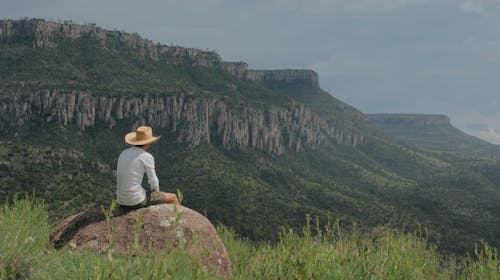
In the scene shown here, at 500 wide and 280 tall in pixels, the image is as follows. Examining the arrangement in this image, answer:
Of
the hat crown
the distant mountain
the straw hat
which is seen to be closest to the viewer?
the straw hat

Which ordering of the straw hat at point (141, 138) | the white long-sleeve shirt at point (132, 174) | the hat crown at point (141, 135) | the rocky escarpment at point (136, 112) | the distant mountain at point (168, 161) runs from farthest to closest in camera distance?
the rocky escarpment at point (136, 112) < the distant mountain at point (168, 161) < the hat crown at point (141, 135) < the straw hat at point (141, 138) < the white long-sleeve shirt at point (132, 174)

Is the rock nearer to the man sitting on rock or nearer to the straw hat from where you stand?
the man sitting on rock

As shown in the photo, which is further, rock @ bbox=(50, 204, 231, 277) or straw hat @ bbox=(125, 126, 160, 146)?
straw hat @ bbox=(125, 126, 160, 146)

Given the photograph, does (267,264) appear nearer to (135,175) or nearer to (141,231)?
(141,231)

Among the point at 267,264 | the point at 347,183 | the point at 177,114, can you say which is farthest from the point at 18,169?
the point at 347,183

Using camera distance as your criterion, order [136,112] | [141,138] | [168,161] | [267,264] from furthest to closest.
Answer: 1. [136,112]
2. [168,161]
3. [141,138]
4. [267,264]

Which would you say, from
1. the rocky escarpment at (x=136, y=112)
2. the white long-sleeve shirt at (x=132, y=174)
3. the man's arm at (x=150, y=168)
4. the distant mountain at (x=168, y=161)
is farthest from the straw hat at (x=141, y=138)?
the rocky escarpment at (x=136, y=112)

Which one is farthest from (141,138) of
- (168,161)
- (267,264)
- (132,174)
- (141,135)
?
(168,161)

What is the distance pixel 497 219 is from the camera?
113m

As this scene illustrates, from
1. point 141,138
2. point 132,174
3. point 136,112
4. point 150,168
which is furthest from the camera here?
point 136,112

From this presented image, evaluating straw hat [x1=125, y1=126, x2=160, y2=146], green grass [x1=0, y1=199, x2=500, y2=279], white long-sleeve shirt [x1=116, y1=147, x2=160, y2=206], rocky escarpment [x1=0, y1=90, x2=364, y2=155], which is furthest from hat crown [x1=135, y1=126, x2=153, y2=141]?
rocky escarpment [x1=0, y1=90, x2=364, y2=155]

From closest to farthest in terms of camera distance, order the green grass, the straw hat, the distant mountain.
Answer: the green grass, the straw hat, the distant mountain

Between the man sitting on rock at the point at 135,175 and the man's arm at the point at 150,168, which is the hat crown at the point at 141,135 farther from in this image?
the man's arm at the point at 150,168

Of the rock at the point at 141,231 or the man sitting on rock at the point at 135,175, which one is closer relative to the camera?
the rock at the point at 141,231
